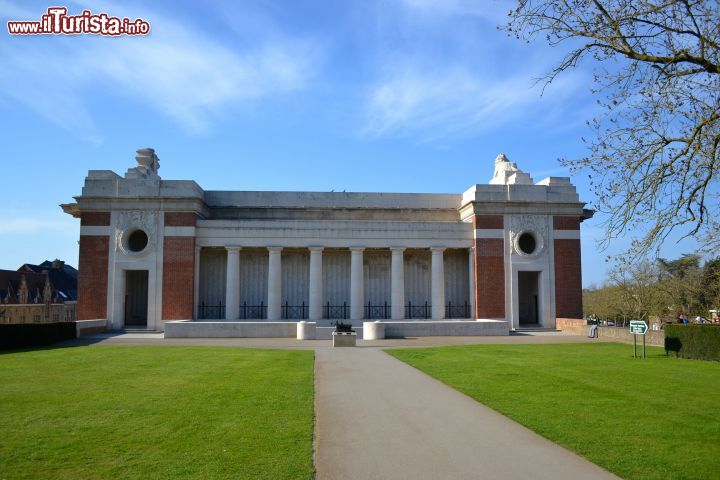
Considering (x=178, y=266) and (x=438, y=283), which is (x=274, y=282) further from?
(x=438, y=283)

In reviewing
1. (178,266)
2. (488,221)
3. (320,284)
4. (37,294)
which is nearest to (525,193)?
(488,221)

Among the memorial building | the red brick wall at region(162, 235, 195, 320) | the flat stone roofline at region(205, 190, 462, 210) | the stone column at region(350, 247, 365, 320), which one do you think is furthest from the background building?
the stone column at region(350, 247, 365, 320)

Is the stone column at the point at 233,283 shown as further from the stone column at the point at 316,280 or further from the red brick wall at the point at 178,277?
the stone column at the point at 316,280

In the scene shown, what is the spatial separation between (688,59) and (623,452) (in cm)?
637

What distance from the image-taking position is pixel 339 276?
131 ft

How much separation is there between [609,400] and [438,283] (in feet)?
84.2

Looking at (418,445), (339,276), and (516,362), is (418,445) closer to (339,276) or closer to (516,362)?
(516,362)

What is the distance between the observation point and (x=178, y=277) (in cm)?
3622

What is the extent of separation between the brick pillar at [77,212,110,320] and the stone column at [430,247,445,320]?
840 inches

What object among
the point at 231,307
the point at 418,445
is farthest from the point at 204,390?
the point at 231,307

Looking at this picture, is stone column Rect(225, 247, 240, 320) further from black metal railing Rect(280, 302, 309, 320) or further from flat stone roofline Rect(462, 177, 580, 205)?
flat stone roofline Rect(462, 177, 580, 205)

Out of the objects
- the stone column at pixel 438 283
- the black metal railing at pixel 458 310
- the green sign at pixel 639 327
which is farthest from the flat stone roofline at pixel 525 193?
the green sign at pixel 639 327

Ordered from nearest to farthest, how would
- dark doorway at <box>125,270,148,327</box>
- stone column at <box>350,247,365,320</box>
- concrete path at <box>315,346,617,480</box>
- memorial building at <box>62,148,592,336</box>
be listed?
concrete path at <box>315,346,617,480</box> → memorial building at <box>62,148,592,336</box> → stone column at <box>350,247,365,320</box> → dark doorway at <box>125,270,148,327</box>

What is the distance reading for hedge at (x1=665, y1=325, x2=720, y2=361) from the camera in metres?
20.7
